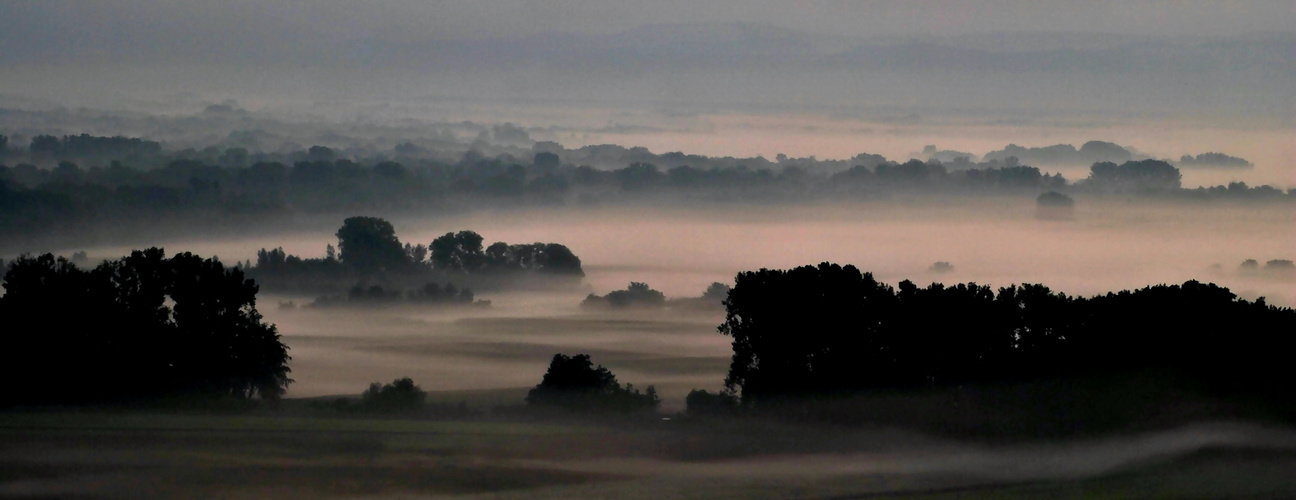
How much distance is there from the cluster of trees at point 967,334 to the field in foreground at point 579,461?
9.73 metres

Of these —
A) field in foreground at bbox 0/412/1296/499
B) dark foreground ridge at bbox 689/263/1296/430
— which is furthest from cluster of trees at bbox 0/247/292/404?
dark foreground ridge at bbox 689/263/1296/430

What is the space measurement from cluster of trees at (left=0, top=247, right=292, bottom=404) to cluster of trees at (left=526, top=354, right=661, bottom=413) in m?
18.8

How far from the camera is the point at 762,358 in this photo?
10744 centimetres

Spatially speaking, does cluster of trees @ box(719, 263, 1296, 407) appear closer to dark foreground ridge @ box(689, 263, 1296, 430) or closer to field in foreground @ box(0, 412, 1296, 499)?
dark foreground ridge @ box(689, 263, 1296, 430)

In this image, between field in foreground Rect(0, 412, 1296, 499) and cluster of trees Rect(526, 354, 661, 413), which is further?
cluster of trees Rect(526, 354, 661, 413)

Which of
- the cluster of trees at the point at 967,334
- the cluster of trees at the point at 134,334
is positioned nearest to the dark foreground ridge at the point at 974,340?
the cluster of trees at the point at 967,334

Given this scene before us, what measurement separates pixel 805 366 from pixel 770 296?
5.64 m

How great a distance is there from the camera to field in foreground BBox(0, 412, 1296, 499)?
6812 centimetres

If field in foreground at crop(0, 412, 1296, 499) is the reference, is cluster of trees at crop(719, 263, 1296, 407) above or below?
above

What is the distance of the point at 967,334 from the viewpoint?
10581cm

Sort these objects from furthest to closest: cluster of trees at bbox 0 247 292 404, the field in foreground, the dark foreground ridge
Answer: cluster of trees at bbox 0 247 292 404, the dark foreground ridge, the field in foreground

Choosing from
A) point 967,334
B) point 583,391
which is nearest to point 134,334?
point 583,391

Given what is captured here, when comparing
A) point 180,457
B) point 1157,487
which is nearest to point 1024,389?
point 1157,487

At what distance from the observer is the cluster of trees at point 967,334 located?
97688mm
